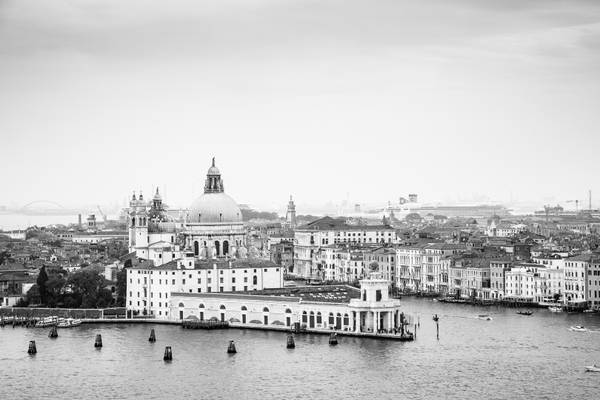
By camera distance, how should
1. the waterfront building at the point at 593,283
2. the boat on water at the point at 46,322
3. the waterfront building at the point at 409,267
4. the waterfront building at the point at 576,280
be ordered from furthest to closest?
the waterfront building at the point at 409,267 < the waterfront building at the point at 576,280 < the waterfront building at the point at 593,283 < the boat on water at the point at 46,322

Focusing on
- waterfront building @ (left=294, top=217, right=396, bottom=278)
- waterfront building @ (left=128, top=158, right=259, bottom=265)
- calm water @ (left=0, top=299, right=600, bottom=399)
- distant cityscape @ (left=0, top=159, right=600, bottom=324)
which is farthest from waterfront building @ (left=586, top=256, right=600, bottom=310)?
→ waterfront building @ (left=294, top=217, right=396, bottom=278)

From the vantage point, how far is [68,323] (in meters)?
43.4

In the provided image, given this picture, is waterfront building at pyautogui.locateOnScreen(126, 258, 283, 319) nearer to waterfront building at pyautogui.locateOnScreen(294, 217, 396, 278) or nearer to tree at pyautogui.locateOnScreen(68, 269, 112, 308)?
tree at pyautogui.locateOnScreen(68, 269, 112, 308)

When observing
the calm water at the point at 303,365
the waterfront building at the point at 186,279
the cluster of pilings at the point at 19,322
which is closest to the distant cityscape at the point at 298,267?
the waterfront building at the point at 186,279

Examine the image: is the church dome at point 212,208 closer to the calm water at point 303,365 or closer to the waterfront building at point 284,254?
the calm water at point 303,365

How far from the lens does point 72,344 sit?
38.8 m

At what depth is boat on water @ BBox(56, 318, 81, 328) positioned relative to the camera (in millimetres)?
43244

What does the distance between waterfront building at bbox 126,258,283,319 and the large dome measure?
242 inches

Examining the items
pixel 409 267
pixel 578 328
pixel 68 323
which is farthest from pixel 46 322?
pixel 409 267

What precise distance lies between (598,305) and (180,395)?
2173cm

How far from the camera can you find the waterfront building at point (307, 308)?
39.9 meters

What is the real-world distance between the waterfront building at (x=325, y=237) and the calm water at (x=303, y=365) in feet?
85.8

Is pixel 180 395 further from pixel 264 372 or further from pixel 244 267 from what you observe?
pixel 244 267

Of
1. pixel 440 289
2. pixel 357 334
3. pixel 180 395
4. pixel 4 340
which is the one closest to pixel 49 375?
pixel 180 395
